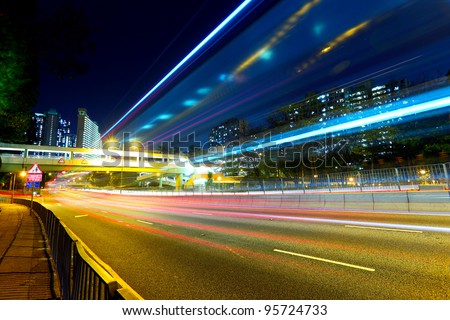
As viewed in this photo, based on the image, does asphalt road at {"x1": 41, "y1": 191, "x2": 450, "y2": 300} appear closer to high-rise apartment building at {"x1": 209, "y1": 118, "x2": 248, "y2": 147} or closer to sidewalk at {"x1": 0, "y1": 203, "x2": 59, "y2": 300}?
sidewalk at {"x1": 0, "y1": 203, "x2": 59, "y2": 300}

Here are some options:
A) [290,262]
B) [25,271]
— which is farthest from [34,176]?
[290,262]

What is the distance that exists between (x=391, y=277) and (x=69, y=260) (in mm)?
5876

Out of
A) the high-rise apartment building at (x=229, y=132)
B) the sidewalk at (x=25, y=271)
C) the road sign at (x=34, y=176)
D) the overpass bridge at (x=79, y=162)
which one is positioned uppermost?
the high-rise apartment building at (x=229, y=132)

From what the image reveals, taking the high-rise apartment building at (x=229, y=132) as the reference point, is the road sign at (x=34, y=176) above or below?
below

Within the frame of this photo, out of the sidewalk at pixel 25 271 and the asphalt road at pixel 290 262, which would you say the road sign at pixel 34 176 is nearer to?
the sidewalk at pixel 25 271

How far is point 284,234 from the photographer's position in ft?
30.4

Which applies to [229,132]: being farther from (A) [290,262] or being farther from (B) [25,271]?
(B) [25,271]

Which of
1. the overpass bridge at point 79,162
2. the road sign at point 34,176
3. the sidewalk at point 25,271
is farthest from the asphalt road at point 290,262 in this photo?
the overpass bridge at point 79,162

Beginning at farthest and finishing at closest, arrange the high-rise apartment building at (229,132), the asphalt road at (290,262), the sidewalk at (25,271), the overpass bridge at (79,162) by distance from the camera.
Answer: the high-rise apartment building at (229,132) < the overpass bridge at (79,162) < the sidewalk at (25,271) < the asphalt road at (290,262)

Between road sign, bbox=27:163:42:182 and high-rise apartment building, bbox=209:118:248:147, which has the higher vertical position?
high-rise apartment building, bbox=209:118:248:147

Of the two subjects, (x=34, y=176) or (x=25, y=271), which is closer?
(x=25, y=271)

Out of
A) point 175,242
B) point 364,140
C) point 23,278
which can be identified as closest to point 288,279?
point 175,242

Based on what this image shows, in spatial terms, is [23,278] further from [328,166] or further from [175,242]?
[328,166]

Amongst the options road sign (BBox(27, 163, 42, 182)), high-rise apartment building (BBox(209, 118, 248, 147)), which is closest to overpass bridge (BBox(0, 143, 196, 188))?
high-rise apartment building (BBox(209, 118, 248, 147))
